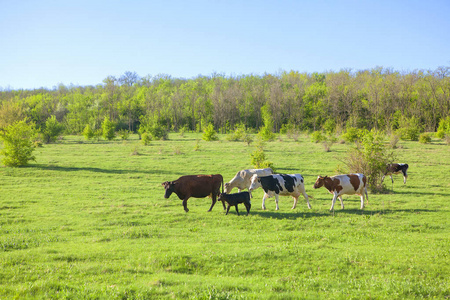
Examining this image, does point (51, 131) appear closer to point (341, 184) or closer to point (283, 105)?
point (341, 184)

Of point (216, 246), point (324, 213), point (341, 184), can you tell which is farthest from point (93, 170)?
point (216, 246)

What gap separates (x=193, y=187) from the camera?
16188 mm

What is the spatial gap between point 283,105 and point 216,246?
3230 inches

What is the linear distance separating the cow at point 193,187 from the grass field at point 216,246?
2.73 feet

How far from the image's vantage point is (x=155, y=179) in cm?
2525

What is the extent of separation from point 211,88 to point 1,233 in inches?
3999

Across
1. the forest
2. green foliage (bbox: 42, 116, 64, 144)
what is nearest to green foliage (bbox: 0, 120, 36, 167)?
green foliage (bbox: 42, 116, 64, 144)

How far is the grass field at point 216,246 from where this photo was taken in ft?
24.6

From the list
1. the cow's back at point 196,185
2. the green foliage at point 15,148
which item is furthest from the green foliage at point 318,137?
the green foliage at point 15,148

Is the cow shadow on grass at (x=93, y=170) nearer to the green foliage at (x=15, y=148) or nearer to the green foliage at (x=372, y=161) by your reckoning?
the green foliage at (x=15, y=148)

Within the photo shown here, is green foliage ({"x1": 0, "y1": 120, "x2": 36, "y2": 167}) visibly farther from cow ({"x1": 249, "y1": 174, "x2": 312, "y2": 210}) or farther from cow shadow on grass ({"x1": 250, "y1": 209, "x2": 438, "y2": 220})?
cow shadow on grass ({"x1": 250, "y1": 209, "x2": 438, "y2": 220})

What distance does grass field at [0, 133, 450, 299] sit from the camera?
7512mm

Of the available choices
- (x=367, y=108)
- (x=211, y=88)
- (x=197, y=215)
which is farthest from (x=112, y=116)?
(x=197, y=215)

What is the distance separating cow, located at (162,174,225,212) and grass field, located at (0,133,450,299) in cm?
83
